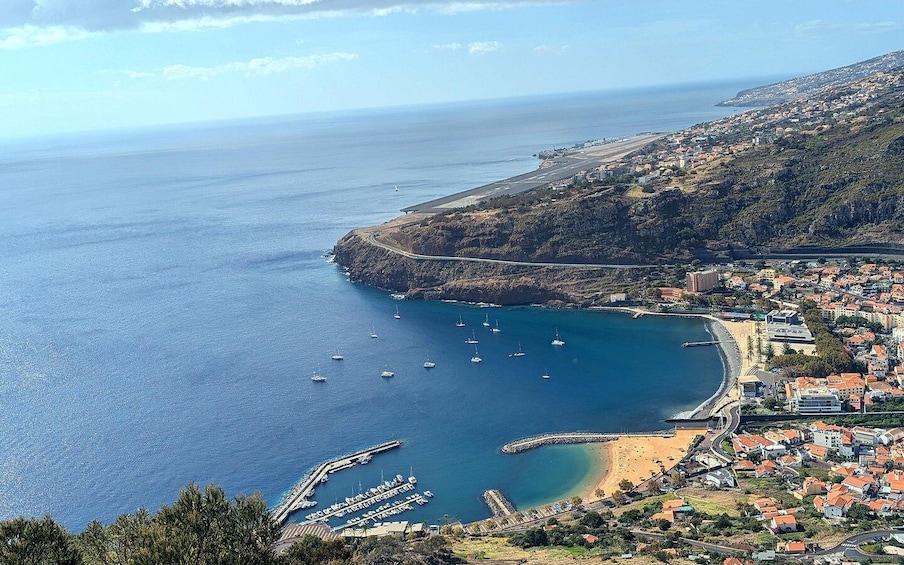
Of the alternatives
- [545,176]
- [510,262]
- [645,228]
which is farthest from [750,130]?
[510,262]

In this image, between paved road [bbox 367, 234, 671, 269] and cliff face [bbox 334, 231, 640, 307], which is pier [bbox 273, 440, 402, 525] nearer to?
cliff face [bbox 334, 231, 640, 307]

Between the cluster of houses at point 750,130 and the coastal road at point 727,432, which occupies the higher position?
the cluster of houses at point 750,130

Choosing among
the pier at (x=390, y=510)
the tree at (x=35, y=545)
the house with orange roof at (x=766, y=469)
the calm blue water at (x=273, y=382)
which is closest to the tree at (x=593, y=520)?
the calm blue water at (x=273, y=382)

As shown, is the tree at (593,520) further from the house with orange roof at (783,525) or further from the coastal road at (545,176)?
the coastal road at (545,176)

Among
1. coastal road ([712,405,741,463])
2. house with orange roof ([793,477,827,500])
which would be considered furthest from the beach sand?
house with orange roof ([793,477,827,500])

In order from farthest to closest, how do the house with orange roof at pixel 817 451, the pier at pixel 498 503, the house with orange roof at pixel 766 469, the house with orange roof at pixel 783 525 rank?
the house with orange roof at pixel 817 451 < the house with orange roof at pixel 766 469 < the pier at pixel 498 503 < the house with orange roof at pixel 783 525

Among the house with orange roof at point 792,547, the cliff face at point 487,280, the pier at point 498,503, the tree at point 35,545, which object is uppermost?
the tree at point 35,545

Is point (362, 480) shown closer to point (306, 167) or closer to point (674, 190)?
point (674, 190)
